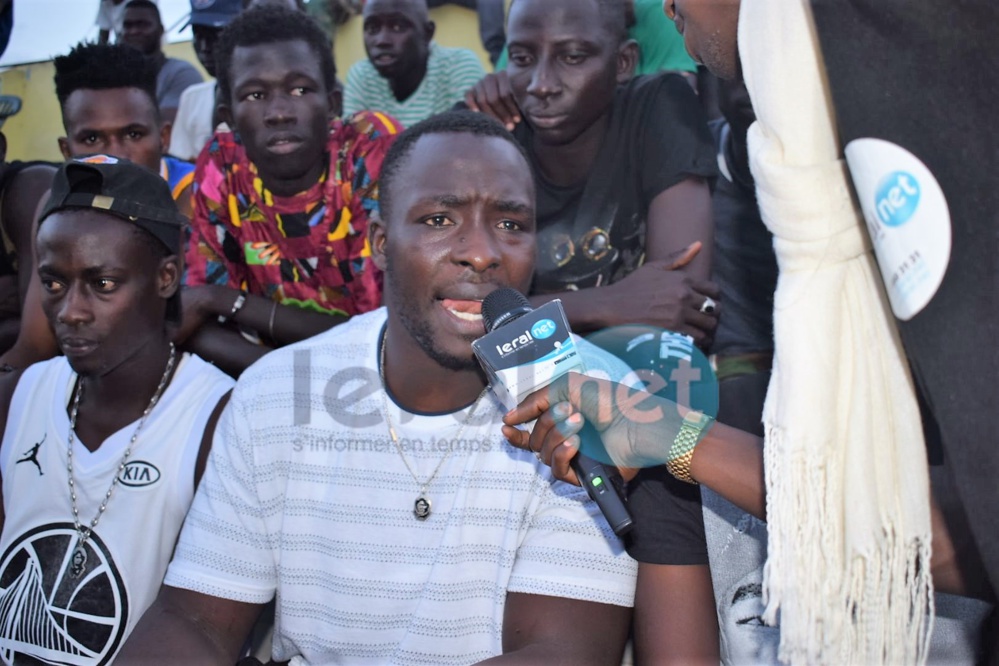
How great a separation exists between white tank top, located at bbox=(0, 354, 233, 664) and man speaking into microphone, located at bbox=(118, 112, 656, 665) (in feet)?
1.03

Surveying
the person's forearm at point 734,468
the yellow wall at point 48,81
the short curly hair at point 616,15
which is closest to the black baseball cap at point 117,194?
the short curly hair at point 616,15

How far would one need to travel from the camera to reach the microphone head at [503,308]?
1962mm

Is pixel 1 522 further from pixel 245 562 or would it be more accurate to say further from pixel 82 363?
pixel 245 562

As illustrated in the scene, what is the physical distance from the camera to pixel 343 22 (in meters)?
6.24

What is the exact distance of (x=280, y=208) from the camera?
3.59 metres

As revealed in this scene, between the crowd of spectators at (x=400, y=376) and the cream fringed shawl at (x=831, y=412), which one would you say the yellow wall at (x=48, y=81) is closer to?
the crowd of spectators at (x=400, y=376)

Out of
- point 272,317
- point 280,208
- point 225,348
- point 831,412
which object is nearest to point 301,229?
point 280,208

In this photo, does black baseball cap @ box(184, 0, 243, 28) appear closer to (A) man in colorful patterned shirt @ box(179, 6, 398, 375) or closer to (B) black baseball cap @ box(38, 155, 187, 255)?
(A) man in colorful patterned shirt @ box(179, 6, 398, 375)

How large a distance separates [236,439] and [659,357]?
122 centimetres

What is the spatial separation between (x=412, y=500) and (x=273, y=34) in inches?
81.6

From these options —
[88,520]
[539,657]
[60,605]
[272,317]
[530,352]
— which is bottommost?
[60,605]

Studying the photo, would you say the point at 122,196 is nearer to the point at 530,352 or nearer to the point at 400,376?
the point at 400,376

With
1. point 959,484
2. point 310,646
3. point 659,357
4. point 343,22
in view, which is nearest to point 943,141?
point 959,484

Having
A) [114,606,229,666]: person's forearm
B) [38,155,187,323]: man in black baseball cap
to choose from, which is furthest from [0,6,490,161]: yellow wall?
[114,606,229,666]: person's forearm
